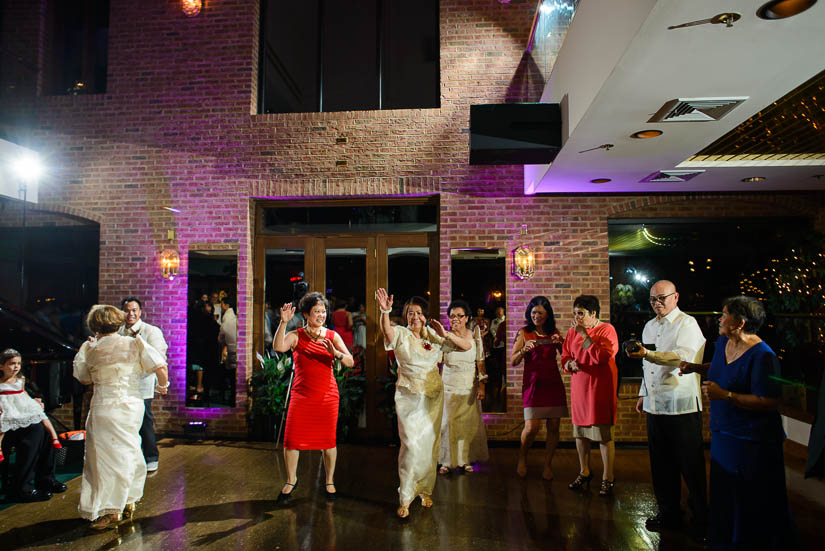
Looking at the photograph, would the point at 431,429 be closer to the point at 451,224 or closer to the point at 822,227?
the point at 451,224

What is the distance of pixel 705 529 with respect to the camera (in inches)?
134

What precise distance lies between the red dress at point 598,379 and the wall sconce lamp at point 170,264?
4.82 metres

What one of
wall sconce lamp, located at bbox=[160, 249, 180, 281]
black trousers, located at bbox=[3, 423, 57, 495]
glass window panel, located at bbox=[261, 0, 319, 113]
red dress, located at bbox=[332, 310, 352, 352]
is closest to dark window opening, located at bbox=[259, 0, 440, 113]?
glass window panel, located at bbox=[261, 0, 319, 113]

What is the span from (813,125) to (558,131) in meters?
2.01

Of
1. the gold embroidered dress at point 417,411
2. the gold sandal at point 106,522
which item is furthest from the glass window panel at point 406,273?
the gold sandal at point 106,522

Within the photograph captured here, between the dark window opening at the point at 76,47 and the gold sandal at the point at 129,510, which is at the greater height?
the dark window opening at the point at 76,47

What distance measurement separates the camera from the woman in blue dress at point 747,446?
8.98 feet

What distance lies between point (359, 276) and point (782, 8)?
479cm

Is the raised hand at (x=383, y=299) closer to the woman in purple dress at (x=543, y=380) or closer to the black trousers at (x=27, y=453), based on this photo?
the woman in purple dress at (x=543, y=380)

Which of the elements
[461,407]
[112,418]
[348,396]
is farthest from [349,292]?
[112,418]

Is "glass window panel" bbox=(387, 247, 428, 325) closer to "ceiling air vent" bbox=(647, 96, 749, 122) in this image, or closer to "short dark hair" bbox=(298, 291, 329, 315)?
"short dark hair" bbox=(298, 291, 329, 315)

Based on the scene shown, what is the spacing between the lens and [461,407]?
478 cm

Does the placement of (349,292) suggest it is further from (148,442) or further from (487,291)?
(148,442)

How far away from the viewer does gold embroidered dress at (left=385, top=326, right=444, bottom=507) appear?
12.4 feet
